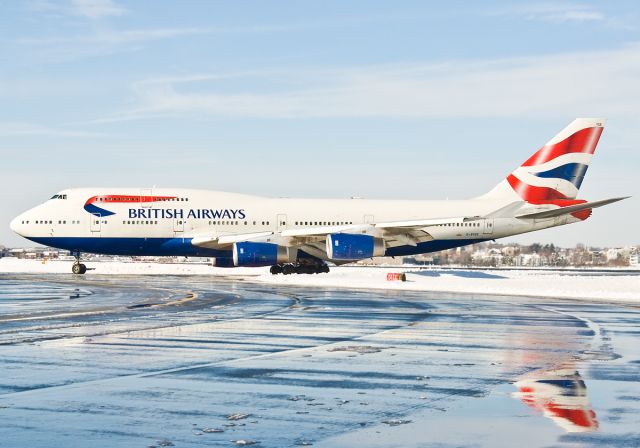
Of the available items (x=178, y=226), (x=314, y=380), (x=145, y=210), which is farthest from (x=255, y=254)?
(x=314, y=380)

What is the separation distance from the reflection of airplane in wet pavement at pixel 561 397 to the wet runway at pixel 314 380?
25mm

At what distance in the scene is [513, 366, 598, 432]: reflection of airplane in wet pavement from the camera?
821 cm

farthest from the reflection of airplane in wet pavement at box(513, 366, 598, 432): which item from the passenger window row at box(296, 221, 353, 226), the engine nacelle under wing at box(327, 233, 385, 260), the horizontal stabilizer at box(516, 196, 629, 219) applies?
the passenger window row at box(296, 221, 353, 226)

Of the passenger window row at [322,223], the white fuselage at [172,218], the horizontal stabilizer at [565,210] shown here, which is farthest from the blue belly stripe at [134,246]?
the horizontal stabilizer at [565,210]

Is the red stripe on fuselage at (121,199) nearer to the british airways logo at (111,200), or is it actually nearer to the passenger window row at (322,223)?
the british airways logo at (111,200)

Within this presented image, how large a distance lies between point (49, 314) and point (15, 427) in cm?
1401

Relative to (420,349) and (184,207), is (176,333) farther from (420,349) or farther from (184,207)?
(184,207)

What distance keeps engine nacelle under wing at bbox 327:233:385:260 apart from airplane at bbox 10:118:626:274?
55 mm

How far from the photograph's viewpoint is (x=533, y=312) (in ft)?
79.9

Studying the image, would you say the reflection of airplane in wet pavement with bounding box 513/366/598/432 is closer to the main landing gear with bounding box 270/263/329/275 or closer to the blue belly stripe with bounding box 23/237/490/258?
the blue belly stripe with bounding box 23/237/490/258

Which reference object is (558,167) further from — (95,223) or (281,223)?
(95,223)

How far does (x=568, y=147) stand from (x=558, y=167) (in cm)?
152

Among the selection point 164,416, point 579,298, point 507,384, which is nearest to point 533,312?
point 579,298

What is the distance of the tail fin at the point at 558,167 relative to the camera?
2203 inches
